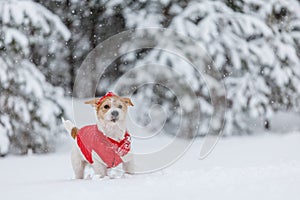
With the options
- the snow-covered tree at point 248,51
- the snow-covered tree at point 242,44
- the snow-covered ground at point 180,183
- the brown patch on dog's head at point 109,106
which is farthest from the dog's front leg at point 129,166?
the snow-covered tree at point 248,51

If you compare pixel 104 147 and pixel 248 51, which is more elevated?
pixel 248 51

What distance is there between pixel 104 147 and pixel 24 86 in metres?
3.30

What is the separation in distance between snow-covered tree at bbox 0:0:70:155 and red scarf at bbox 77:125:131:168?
2.93 m

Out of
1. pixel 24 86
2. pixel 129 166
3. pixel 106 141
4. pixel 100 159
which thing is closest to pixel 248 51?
pixel 24 86

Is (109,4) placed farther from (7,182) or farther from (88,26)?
(7,182)

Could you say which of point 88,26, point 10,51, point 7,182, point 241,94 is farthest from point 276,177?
point 88,26

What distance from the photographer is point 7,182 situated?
5.63 metres

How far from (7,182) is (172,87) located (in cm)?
347

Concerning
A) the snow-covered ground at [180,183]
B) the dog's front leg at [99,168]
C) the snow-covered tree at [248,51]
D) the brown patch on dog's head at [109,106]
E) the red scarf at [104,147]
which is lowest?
the snow-covered ground at [180,183]

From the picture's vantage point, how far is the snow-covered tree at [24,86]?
7.21 m

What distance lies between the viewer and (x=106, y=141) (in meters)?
4.61

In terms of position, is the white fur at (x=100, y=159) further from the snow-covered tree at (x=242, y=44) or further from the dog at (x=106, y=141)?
the snow-covered tree at (x=242, y=44)

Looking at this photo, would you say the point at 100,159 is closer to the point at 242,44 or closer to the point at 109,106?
the point at 109,106

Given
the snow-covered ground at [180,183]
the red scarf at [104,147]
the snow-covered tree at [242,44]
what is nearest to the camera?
the snow-covered ground at [180,183]
